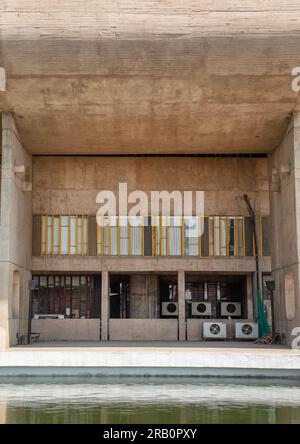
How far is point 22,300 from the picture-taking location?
20766 millimetres

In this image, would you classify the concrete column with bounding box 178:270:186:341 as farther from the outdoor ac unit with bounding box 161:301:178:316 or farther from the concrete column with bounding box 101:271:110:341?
→ the concrete column with bounding box 101:271:110:341

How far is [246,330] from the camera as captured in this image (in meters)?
21.4

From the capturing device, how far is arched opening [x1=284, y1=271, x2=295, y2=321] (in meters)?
18.8

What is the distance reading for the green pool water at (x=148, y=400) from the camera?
877 cm

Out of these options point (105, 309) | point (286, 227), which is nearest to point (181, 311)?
point (105, 309)

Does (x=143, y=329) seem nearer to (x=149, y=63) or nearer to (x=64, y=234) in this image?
(x=64, y=234)

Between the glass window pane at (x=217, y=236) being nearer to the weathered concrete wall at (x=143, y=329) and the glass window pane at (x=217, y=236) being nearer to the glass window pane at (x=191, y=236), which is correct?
the glass window pane at (x=191, y=236)

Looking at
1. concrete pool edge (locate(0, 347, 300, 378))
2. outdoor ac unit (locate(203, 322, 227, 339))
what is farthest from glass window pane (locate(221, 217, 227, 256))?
concrete pool edge (locate(0, 347, 300, 378))

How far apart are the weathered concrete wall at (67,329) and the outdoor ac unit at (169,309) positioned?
322 centimetres

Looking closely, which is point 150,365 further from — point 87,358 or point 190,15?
point 190,15

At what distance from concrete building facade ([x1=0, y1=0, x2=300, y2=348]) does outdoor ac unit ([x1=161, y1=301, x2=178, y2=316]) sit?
6cm
